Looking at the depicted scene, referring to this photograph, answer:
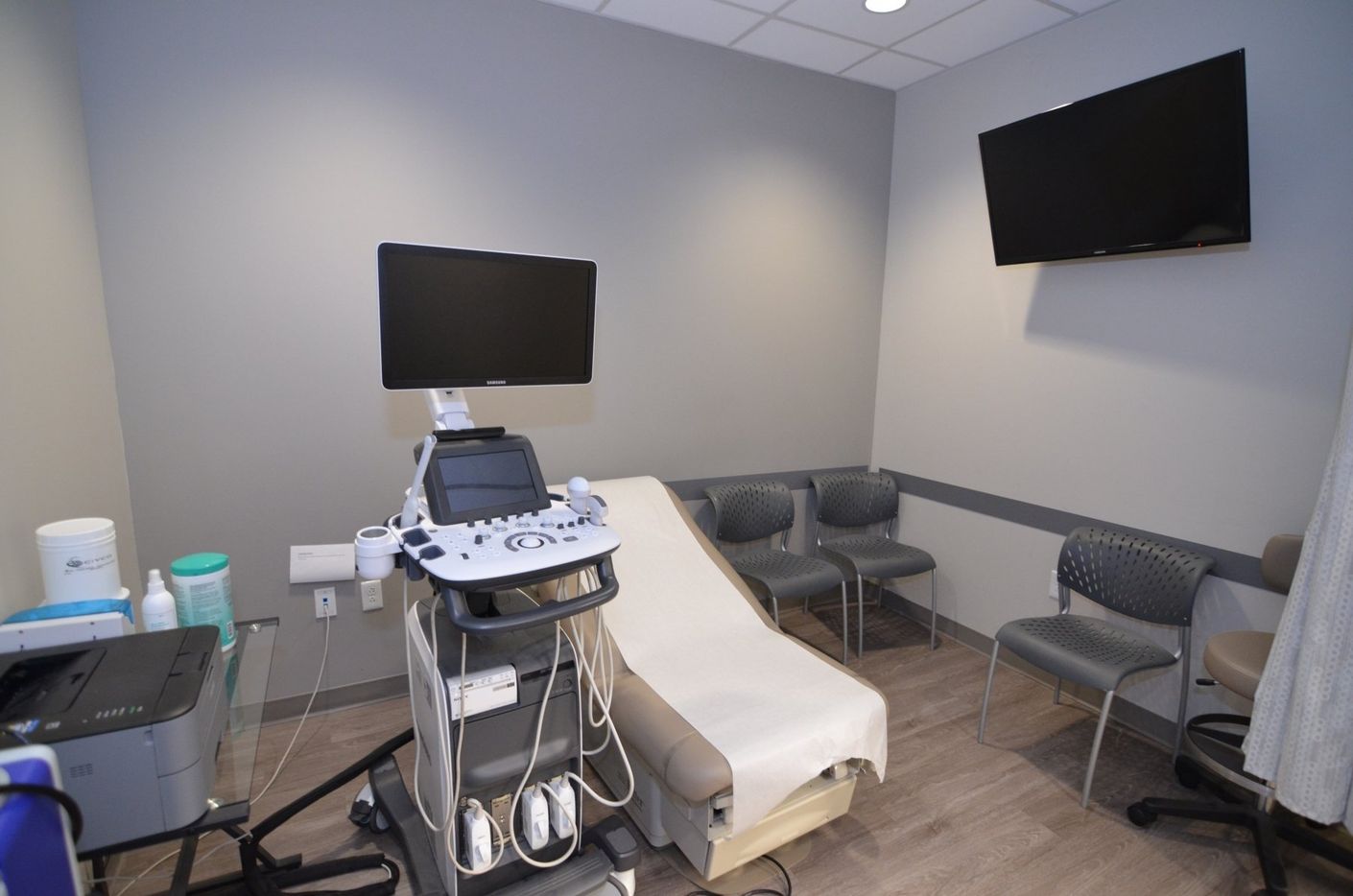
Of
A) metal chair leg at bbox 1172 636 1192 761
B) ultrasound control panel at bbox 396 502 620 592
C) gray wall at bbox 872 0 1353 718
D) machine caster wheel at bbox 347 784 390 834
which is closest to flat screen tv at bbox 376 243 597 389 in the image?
ultrasound control panel at bbox 396 502 620 592

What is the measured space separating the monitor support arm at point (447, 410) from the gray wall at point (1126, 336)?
2398 mm

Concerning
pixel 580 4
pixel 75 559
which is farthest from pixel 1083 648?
pixel 580 4

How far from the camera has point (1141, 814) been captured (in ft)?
6.70

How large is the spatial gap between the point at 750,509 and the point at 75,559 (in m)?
2.39

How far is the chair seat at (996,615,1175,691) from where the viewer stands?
2105mm

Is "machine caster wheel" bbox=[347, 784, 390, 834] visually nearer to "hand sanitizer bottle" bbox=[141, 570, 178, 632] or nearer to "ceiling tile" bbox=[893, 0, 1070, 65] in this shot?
"hand sanitizer bottle" bbox=[141, 570, 178, 632]

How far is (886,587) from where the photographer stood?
3588 millimetres

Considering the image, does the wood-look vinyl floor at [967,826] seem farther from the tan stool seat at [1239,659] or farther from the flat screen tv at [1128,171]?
the flat screen tv at [1128,171]

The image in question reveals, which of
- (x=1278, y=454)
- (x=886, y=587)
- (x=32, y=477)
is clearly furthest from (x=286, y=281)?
(x=1278, y=454)

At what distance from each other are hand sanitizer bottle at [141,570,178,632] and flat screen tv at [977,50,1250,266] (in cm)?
309

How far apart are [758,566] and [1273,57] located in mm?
2499

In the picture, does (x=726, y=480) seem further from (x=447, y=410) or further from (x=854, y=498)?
(x=447, y=410)

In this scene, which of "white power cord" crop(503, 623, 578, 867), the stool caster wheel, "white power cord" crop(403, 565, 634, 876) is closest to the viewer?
"white power cord" crop(403, 565, 634, 876)

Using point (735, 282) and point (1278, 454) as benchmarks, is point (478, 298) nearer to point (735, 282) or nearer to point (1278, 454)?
point (735, 282)
